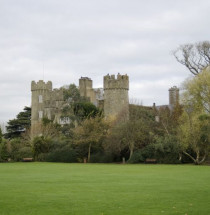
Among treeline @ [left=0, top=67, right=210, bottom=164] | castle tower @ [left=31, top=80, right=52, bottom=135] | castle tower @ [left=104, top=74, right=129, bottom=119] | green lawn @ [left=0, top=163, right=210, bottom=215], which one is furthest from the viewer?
castle tower @ [left=31, top=80, right=52, bottom=135]

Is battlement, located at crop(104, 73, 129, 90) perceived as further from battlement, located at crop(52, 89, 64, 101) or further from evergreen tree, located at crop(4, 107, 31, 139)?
evergreen tree, located at crop(4, 107, 31, 139)

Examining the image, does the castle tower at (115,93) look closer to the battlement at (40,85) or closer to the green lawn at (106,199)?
the battlement at (40,85)

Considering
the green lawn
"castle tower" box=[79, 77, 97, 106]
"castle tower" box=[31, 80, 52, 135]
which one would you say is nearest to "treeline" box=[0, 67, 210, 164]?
"castle tower" box=[31, 80, 52, 135]

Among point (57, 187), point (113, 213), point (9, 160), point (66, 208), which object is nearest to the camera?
point (113, 213)

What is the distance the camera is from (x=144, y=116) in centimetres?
5025

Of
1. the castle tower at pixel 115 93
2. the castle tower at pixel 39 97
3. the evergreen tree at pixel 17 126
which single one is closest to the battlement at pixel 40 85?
the castle tower at pixel 39 97

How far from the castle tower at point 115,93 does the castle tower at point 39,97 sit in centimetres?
1195

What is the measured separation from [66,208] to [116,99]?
5039 cm

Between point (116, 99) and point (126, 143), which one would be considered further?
point (116, 99)

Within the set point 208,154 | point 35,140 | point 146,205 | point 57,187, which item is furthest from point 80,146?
point 146,205

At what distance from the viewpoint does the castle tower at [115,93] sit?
6166cm

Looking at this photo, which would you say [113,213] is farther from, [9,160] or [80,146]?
[9,160]

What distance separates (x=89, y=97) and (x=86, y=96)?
1.96ft

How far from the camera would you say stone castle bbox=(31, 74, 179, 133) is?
6184 cm
